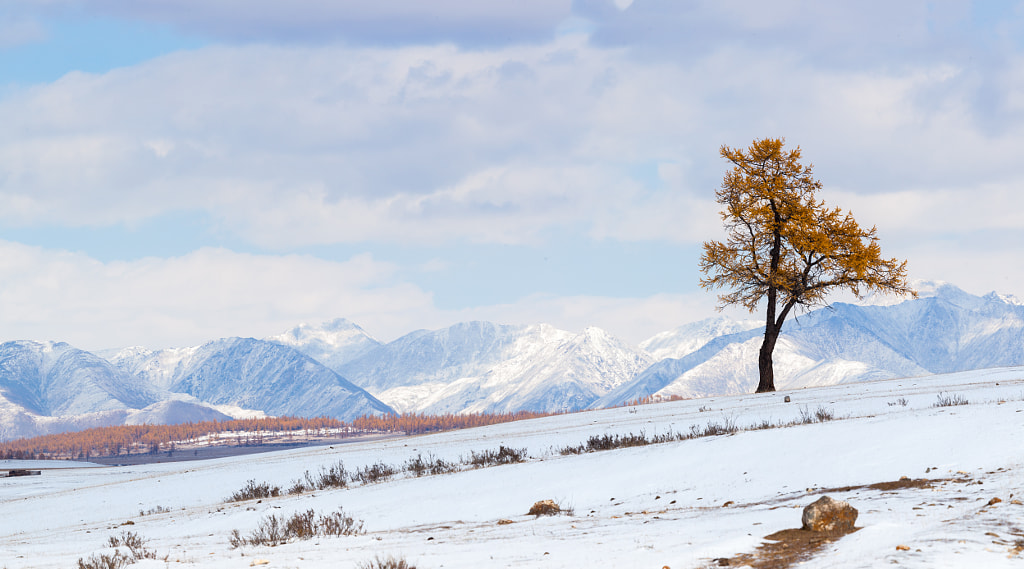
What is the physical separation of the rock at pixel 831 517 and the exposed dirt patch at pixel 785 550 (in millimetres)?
68

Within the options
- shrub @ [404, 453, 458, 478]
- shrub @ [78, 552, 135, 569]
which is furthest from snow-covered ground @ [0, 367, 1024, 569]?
shrub @ [404, 453, 458, 478]

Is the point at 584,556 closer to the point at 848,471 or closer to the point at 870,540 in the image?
the point at 870,540

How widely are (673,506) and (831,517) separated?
4654mm

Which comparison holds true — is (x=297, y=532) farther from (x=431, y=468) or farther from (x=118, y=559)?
(x=431, y=468)

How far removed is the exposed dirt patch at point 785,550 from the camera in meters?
8.68

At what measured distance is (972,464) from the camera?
13188mm

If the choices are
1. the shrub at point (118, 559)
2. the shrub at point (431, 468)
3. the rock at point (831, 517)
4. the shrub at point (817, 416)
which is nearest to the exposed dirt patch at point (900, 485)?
the rock at point (831, 517)

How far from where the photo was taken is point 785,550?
361 inches

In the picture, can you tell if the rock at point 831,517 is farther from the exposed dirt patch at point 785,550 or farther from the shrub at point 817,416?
the shrub at point 817,416

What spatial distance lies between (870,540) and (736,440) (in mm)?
9532

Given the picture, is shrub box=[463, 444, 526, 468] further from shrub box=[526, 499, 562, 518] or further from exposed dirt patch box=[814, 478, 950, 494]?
exposed dirt patch box=[814, 478, 950, 494]

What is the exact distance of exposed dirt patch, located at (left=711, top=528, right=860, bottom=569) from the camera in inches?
342

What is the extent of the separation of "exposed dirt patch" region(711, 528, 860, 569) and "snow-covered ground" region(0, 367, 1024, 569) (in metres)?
0.17

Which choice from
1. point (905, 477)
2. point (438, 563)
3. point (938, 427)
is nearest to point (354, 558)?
point (438, 563)
